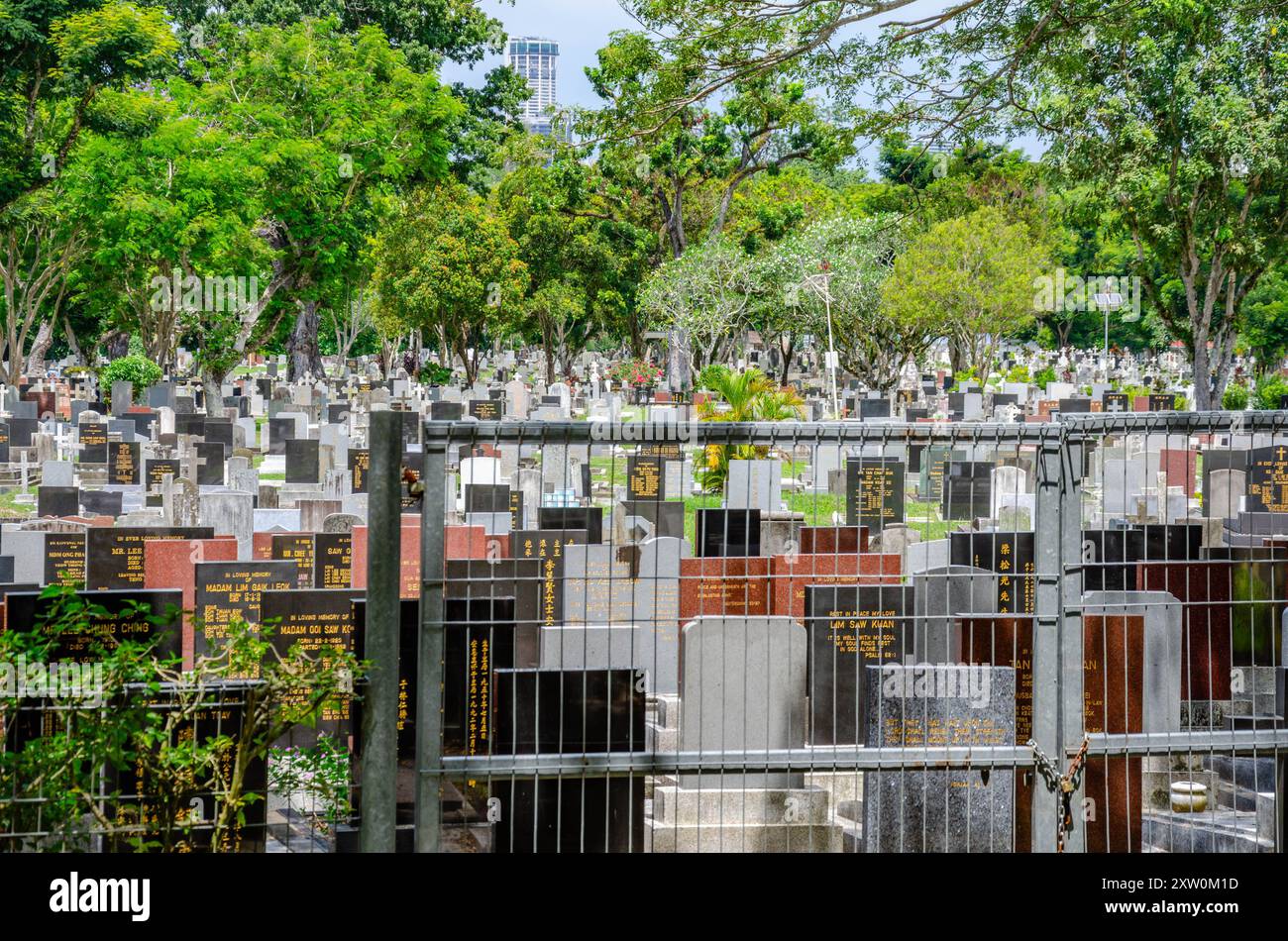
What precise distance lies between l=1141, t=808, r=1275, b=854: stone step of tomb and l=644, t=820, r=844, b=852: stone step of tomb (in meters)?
1.50

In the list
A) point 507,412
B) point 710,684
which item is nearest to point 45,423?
point 507,412

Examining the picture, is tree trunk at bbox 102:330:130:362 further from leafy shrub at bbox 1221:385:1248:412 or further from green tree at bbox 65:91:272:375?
leafy shrub at bbox 1221:385:1248:412

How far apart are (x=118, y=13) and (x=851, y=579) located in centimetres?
2296

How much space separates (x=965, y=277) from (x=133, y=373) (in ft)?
74.3

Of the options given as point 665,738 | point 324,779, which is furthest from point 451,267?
point 324,779

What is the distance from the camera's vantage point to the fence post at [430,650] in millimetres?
4047

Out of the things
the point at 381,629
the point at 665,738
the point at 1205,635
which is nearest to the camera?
the point at 381,629

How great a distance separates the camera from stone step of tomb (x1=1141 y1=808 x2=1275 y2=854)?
20.6ft

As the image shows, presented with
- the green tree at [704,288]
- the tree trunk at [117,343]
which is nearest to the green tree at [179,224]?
the green tree at [704,288]

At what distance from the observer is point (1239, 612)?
830 centimetres

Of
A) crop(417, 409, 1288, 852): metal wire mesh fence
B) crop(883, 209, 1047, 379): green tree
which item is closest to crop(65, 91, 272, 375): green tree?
crop(883, 209, 1047, 379): green tree

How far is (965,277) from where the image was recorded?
39250 mm

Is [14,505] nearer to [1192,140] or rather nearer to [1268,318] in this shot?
[1192,140]
